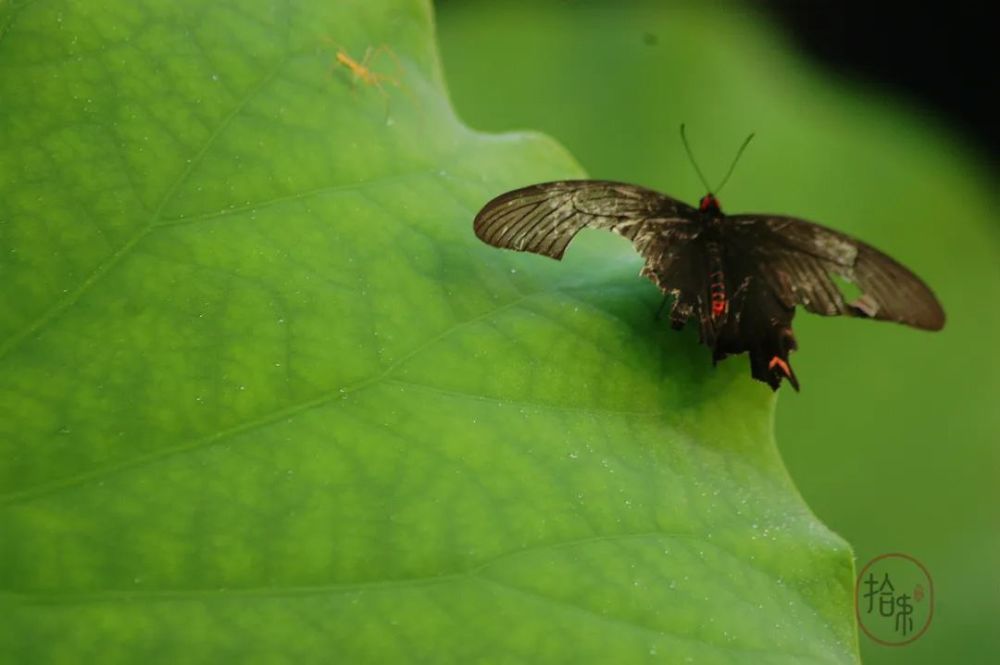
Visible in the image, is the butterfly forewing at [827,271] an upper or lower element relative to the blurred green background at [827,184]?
upper

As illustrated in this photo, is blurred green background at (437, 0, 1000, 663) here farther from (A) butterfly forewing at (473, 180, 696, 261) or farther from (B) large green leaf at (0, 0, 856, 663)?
(B) large green leaf at (0, 0, 856, 663)

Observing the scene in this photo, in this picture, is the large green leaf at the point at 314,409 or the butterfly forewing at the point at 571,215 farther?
the butterfly forewing at the point at 571,215

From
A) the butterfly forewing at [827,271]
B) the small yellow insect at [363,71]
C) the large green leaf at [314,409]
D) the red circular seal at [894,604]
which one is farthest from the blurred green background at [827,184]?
the small yellow insect at [363,71]

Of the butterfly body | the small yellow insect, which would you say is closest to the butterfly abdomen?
the butterfly body

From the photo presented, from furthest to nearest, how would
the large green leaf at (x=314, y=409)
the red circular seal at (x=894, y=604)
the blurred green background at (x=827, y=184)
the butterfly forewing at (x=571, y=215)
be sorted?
the blurred green background at (x=827, y=184), the red circular seal at (x=894, y=604), the butterfly forewing at (x=571, y=215), the large green leaf at (x=314, y=409)

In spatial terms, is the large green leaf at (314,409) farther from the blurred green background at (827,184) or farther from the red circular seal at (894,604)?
the blurred green background at (827,184)

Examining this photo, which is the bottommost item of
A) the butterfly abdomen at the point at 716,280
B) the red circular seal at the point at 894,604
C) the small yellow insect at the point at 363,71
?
the red circular seal at the point at 894,604
